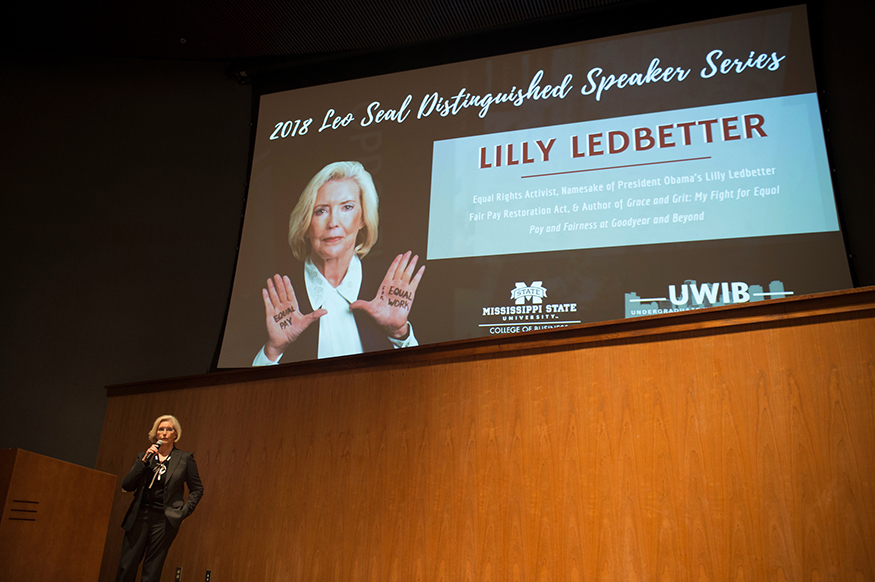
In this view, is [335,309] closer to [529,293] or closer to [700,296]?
[529,293]

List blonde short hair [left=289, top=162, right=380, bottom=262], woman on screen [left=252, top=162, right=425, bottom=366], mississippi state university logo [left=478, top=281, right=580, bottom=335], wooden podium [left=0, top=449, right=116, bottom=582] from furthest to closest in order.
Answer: blonde short hair [left=289, top=162, right=380, bottom=262]
woman on screen [left=252, top=162, right=425, bottom=366]
mississippi state university logo [left=478, top=281, right=580, bottom=335]
wooden podium [left=0, top=449, right=116, bottom=582]

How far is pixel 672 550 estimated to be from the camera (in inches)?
88.5

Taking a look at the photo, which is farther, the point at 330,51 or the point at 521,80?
the point at 330,51

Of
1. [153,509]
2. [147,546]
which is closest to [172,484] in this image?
[153,509]

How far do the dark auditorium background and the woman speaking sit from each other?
1.72 metres

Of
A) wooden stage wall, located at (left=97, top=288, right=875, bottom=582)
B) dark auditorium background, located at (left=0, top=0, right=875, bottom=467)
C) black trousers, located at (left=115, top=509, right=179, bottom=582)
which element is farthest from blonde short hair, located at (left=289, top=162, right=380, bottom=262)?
black trousers, located at (left=115, top=509, right=179, bottom=582)

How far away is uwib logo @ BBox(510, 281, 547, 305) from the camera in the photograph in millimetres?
3861

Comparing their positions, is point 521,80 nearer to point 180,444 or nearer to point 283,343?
point 283,343

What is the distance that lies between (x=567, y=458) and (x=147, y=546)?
5.95 ft

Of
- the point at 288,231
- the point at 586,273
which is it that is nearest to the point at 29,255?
the point at 288,231

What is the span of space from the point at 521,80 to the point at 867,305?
2.83 m

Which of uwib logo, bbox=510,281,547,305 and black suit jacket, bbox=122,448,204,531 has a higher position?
uwib logo, bbox=510,281,547,305

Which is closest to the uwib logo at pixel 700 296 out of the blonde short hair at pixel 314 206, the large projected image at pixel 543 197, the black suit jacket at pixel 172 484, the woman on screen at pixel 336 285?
the large projected image at pixel 543 197

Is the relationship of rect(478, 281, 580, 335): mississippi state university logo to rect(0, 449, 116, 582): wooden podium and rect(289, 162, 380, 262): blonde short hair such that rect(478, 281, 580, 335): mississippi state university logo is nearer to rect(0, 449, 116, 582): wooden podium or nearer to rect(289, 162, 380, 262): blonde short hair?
rect(289, 162, 380, 262): blonde short hair
